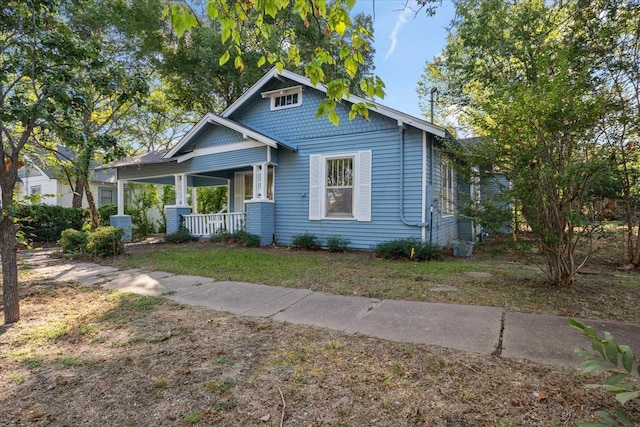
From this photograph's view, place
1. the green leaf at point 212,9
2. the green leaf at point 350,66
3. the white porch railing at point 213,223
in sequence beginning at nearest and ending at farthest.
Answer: the green leaf at point 212,9 → the green leaf at point 350,66 → the white porch railing at point 213,223

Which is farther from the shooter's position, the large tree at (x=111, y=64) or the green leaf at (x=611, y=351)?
the large tree at (x=111, y=64)

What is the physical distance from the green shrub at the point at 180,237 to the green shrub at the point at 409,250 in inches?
267

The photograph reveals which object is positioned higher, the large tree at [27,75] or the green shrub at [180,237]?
the large tree at [27,75]

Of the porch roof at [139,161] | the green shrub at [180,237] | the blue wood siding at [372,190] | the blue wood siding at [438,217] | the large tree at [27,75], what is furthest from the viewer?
the porch roof at [139,161]

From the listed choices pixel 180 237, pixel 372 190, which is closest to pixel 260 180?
pixel 180 237

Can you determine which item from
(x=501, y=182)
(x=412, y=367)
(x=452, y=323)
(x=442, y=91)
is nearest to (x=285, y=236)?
(x=501, y=182)

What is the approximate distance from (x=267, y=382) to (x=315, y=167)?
7870 millimetres

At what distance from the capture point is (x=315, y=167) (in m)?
9.80

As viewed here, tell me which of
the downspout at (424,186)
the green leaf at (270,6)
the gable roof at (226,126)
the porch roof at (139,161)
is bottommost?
the downspout at (424,186)

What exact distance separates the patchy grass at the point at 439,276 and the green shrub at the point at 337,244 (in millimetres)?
358

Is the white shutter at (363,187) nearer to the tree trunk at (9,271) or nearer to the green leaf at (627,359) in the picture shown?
the tree trunk at (9,271)

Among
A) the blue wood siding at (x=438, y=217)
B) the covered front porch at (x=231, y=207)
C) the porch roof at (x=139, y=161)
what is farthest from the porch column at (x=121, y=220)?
the blue wood siding at (x=438, y=217)

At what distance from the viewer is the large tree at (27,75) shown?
3523 millimetres

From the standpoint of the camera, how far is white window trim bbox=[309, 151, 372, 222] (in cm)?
905
